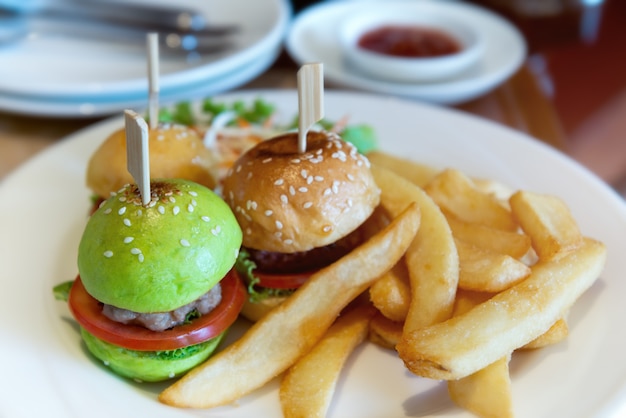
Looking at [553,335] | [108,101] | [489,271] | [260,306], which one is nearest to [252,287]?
[260,306]

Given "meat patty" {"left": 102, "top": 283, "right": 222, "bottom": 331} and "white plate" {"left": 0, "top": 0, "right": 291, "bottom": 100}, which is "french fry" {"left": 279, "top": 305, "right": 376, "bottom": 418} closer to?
"meat patty" {"left": 102, "top": 283, "right": 222, "bottom": 331}

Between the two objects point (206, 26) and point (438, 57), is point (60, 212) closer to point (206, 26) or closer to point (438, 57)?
point (206, 26)

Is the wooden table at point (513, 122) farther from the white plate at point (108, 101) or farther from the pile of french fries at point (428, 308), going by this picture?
the pile of french fries at point (428, 308)

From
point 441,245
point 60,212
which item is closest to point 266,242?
point 441,245

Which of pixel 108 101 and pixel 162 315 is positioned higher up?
pixel 162 315

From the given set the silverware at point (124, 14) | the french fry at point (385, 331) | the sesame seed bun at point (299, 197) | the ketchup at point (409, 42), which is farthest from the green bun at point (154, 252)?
the ketchup at point (409, 42)

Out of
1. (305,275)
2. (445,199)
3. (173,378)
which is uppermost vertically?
(445,199)

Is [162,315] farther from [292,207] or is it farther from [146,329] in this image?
[292,207]
